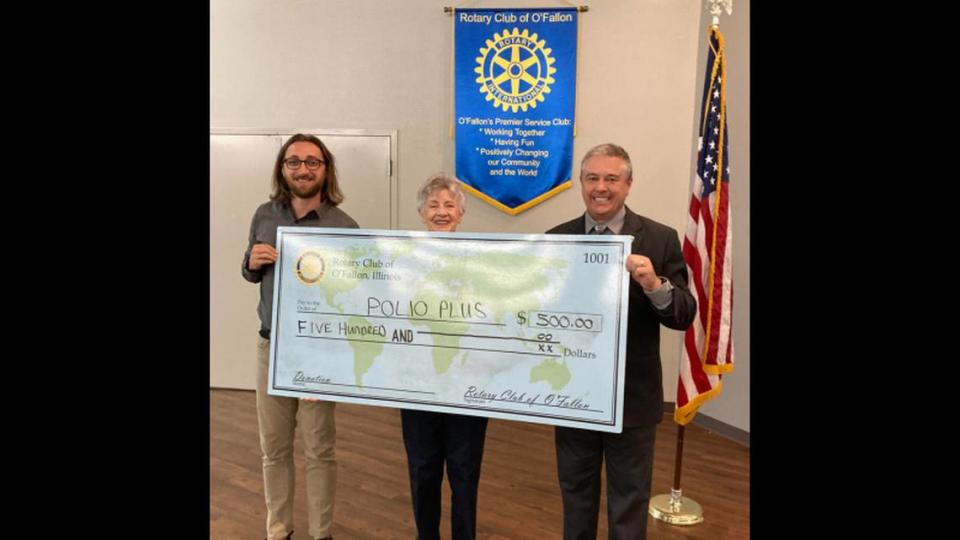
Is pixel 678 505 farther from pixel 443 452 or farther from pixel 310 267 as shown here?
pixel 310 267

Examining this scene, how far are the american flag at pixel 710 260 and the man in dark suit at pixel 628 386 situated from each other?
2.95 ft

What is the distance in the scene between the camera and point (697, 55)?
12.8ft

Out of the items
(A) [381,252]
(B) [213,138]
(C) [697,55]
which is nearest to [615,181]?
(A) [381,252]

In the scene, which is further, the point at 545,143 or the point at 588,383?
the point at 545,143

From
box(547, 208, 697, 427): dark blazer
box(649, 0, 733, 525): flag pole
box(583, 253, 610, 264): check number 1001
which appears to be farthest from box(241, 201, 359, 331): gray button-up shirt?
box(649, 0, 733, 525): flag pole

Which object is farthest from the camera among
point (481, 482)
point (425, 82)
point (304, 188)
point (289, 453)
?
point (425, 82)

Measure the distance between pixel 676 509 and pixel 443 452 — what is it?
1417 millimetres

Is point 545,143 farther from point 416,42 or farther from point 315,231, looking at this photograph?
point 315,231

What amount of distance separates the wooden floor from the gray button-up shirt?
3.56ft

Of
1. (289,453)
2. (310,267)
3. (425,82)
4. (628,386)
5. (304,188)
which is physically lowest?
(289,453)

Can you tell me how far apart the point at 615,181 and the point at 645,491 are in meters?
0.99

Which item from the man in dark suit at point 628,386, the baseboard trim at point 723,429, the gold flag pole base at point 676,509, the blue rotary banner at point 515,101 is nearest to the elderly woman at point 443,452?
the man in dark suit at point 628,386

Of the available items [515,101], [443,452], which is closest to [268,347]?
[443,452]

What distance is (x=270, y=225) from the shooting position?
2090mm
